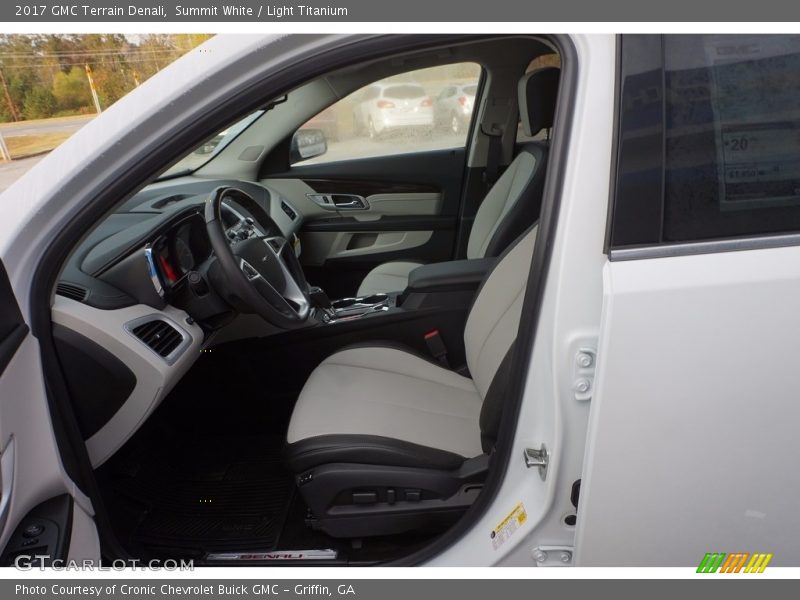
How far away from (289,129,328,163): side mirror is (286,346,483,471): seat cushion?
5.69 feet

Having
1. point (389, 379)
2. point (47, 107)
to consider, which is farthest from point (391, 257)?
point (47, 107)

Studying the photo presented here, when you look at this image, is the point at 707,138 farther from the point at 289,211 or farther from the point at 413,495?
the point at 289,211

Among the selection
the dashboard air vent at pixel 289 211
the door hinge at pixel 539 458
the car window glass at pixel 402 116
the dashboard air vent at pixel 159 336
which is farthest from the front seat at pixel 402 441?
the car window glass at pixel 402 116

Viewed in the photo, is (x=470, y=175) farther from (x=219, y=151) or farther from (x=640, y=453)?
(x=640, y=453)

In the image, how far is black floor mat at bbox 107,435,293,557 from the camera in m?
1.47

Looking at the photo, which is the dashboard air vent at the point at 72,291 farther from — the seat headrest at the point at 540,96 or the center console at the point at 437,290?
the seat headrest at the point at 540,96

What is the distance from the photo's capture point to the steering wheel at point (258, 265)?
1.39 metres

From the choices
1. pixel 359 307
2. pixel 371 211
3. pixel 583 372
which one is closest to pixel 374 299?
pixel 359 307

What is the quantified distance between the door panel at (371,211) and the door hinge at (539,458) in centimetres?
207

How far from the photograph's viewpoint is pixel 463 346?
6.19 ft

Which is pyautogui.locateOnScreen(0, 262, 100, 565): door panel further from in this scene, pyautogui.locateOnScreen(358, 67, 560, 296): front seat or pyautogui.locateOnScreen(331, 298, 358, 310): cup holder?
pyautogui.locateOnScreen(358, 67, 560, 296): front seat

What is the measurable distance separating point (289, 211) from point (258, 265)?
1.36 meters

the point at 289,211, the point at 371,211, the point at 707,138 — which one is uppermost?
the point at 707,138

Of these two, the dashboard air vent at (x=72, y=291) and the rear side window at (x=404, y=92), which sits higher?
the rear side window at (x=404, y=92)
